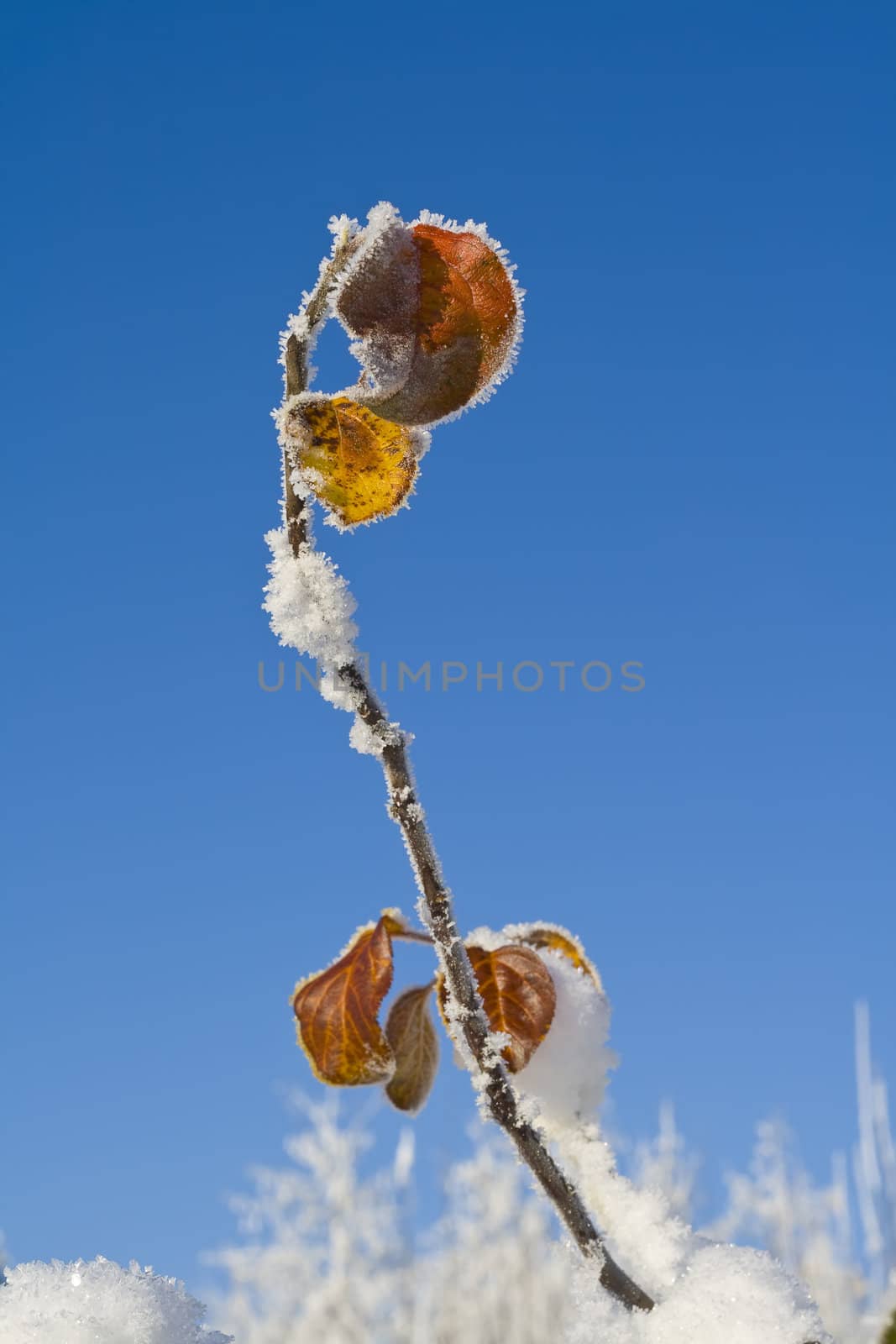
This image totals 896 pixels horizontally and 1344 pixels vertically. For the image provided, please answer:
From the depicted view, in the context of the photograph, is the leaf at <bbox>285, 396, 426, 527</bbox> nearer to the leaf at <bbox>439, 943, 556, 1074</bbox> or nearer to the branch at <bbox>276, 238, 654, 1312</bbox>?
the branch at <bbox>276, 238, 654, 1312</bbox>

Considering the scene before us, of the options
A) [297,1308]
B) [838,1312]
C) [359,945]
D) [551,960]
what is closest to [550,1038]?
[551,960]

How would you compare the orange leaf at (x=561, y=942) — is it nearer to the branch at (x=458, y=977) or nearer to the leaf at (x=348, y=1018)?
the leaf at (x=348, y=1018)

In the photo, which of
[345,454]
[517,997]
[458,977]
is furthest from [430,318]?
[517,997]

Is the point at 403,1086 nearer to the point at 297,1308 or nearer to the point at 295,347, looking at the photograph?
the point at 295,347

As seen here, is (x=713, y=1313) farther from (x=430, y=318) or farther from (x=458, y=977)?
(x=430, y=318)

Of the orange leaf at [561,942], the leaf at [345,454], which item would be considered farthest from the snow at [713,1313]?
the leaf at [345,454]

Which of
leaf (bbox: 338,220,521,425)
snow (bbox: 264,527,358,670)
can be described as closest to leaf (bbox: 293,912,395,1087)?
snow (bbox: 264,527,358,670)
